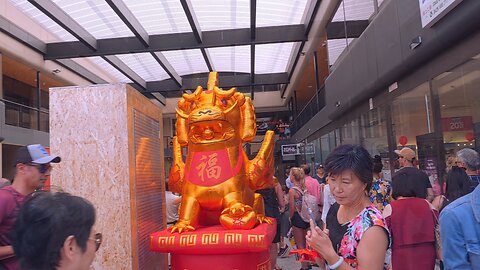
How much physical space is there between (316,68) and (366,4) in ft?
21.8

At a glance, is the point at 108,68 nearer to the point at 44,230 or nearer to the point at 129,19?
the point at 129,19

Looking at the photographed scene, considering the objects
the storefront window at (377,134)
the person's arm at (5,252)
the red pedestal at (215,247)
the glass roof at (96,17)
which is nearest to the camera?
the person's arm at (5,252)

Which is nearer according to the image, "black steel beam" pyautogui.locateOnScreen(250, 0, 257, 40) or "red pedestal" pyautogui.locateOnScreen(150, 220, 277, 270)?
"red pedestal" pyautogui.locateOnScreen(150, 220, 277, 270)

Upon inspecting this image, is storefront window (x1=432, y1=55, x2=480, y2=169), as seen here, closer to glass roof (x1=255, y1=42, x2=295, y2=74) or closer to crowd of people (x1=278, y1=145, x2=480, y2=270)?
crowd of people (x1=278, y1=145, x2=480, y2=270)

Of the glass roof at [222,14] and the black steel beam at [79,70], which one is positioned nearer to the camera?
the glass roof at [222,14]

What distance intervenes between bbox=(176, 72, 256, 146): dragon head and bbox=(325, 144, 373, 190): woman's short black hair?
7.99 feet

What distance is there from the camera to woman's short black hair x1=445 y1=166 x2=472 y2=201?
426cm

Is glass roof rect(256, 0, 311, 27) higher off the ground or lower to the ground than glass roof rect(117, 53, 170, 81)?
higher

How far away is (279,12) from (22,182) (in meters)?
8.90

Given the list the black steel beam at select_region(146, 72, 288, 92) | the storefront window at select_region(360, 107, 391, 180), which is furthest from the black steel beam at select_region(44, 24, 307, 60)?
the black steel beam at select_region(146, 72, 288, 92)

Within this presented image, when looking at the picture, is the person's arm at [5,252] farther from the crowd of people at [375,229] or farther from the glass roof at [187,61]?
the glass roof at [187,61]

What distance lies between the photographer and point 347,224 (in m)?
1.99

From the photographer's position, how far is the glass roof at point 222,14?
1009cm

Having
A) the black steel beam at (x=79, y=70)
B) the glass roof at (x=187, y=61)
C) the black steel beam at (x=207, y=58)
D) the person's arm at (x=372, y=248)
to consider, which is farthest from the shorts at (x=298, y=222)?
the black steel beam at (x=79, y=70)
